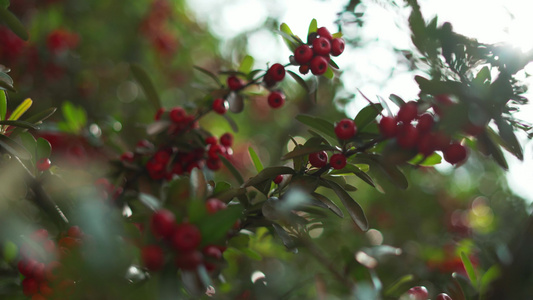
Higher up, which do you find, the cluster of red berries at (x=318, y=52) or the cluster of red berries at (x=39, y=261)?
the cluster of red berries at (x=318, y=52)

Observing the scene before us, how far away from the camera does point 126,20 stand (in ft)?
13.1

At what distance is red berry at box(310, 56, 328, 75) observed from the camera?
131 centimetres

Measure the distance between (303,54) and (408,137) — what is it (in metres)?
0.52

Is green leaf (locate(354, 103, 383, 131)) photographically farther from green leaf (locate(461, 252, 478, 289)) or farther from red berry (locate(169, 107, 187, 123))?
red berry (locate(169, 107, 187, 123))

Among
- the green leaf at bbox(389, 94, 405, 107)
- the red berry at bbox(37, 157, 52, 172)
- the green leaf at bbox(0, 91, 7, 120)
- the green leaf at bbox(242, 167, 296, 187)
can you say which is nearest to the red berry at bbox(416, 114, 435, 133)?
the green leaf at bbox(389, 94, 405, 107)

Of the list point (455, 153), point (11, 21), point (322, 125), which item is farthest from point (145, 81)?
point (455, 153)

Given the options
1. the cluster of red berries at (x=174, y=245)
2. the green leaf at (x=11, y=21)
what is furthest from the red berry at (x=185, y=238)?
the green leaf at (x=11, y=21)

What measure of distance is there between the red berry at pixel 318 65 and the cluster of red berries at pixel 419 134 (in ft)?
1.26

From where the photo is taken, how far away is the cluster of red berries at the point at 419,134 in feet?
3.06

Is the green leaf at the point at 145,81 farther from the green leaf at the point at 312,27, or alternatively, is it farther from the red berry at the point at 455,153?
the red berry at the point at 455,153

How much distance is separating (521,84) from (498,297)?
0.58 meters

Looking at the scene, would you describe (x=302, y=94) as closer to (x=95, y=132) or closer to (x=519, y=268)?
(x=95, y=132)

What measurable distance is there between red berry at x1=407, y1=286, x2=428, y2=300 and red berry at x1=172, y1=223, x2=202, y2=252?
88 cm

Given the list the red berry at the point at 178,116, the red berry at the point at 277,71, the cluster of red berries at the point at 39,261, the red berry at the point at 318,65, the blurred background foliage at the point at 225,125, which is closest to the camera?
the cluster of red berries at the point at 39,261
